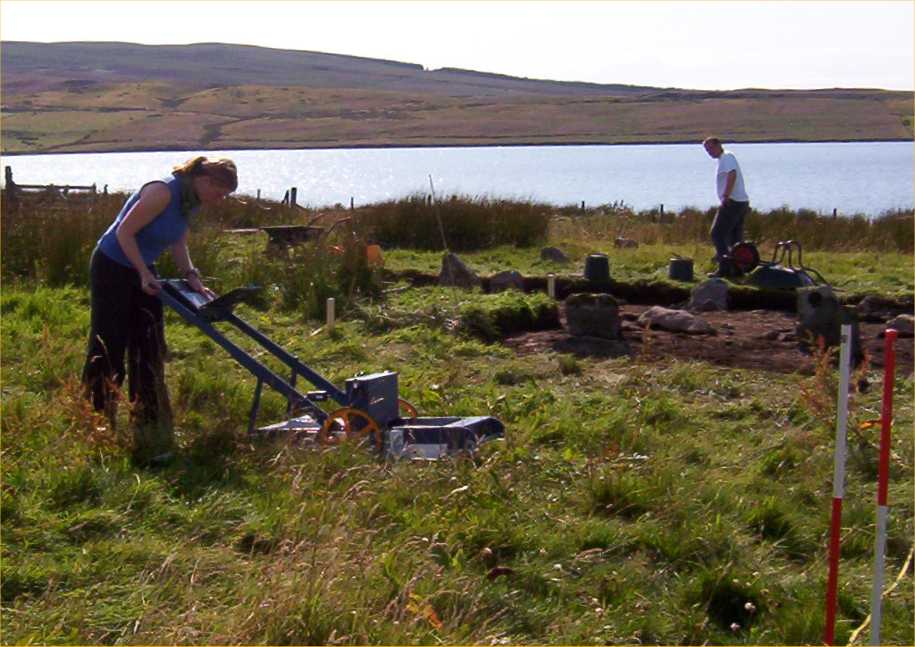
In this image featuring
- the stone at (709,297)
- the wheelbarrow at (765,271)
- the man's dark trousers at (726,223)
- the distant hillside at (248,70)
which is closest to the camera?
the stone at (709,297)

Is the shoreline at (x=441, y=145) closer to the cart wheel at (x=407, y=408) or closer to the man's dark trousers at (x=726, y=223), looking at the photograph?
the man's dark trousers at (x=726, y=223)

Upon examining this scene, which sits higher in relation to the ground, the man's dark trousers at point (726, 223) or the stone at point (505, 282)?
the man's dark trousers at point (726, 223)

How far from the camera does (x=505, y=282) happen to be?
1298 cm

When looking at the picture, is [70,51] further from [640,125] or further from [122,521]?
[122,521]

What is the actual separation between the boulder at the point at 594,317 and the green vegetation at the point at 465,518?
58.9 inches

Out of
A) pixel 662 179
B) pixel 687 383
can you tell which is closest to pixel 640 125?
pixel 662 179

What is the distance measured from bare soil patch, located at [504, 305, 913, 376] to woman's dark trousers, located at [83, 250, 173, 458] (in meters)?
3.34

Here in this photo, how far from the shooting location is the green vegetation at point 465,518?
4.36 metres

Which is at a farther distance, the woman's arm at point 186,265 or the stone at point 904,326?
the stone at point 904,326

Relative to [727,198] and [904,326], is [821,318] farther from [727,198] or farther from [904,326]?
[727,198]

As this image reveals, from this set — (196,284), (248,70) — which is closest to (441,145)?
(248,70)

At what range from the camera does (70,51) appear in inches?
4840

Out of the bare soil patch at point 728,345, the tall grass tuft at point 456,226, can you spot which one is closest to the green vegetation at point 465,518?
the bare soil patch at point 728,345

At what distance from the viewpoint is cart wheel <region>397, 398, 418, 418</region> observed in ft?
22.9
